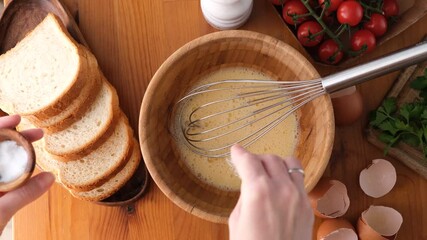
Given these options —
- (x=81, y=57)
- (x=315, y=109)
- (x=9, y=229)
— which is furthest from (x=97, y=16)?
(x=9, y=229)

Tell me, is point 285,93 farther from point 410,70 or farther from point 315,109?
point 410,70

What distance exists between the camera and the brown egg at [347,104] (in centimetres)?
84

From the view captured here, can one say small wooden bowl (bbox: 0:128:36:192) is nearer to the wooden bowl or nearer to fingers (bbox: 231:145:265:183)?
the wooden bowl

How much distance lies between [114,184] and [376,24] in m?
0.55

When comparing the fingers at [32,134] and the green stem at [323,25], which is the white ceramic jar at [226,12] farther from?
the fingers at [32,134]

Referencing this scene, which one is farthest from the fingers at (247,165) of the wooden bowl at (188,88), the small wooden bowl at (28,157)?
the small wooden bowl at (28,157)

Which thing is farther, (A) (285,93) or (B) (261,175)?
(A) (285,93)

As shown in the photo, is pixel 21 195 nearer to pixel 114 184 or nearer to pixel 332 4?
pixel 114 184

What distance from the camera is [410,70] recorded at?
0.89 m

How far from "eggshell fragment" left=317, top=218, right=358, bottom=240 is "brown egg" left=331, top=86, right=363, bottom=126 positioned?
0.18m

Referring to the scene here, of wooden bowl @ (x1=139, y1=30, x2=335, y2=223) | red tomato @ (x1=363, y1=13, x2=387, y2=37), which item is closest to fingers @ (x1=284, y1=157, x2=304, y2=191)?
wooden bowl @ (x1=139, y1=30, x2=335, y2=223)

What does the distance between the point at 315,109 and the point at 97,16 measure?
45 cm

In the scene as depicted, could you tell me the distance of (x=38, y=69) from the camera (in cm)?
90

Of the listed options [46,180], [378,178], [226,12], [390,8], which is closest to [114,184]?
[46,180]
